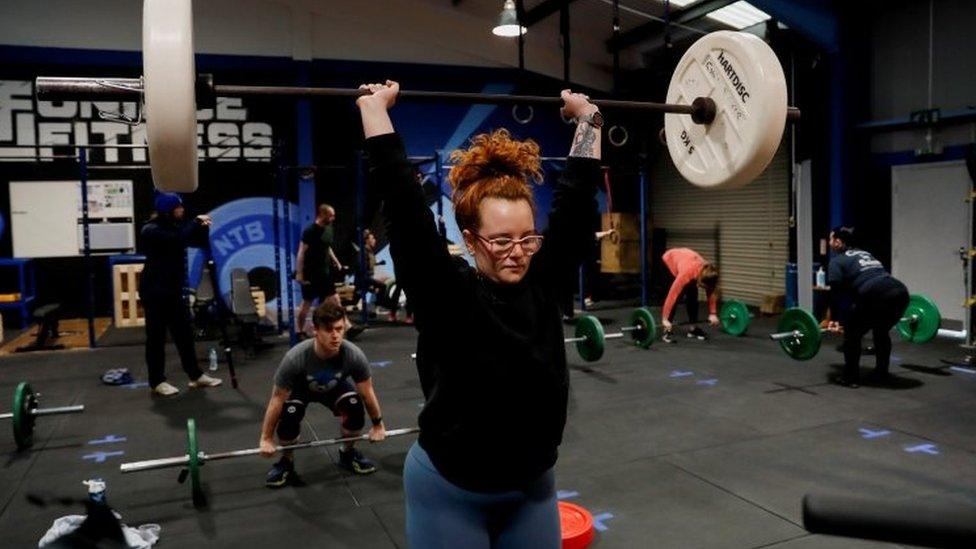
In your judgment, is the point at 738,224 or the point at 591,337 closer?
the point at 591,337

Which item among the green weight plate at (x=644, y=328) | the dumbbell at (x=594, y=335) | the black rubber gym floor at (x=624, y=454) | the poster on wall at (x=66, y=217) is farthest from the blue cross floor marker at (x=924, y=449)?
the poster on wall at (x=66, y=217)

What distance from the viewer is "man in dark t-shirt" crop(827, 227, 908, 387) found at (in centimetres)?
482

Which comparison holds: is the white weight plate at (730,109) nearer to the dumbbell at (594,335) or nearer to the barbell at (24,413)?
the dumbbell at (594,335)

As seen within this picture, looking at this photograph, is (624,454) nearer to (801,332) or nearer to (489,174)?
(801,332)

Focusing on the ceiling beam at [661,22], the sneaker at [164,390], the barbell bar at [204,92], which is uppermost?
the ceiling beam at [661,22]

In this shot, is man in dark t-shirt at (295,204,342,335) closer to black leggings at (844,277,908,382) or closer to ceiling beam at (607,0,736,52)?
ceiling beam at (607,0,736,52)

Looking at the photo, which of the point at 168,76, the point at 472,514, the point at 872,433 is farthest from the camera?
the point at 872,433

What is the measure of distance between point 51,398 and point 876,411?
17.1 feet

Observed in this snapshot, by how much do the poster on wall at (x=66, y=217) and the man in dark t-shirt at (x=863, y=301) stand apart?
752 cm

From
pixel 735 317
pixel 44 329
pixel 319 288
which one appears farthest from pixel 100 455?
pixel 735 317

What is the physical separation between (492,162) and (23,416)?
11.5 feet

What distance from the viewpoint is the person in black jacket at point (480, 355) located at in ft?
3.81

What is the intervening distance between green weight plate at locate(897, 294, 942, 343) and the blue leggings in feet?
17.2

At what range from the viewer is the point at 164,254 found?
4.68 m
